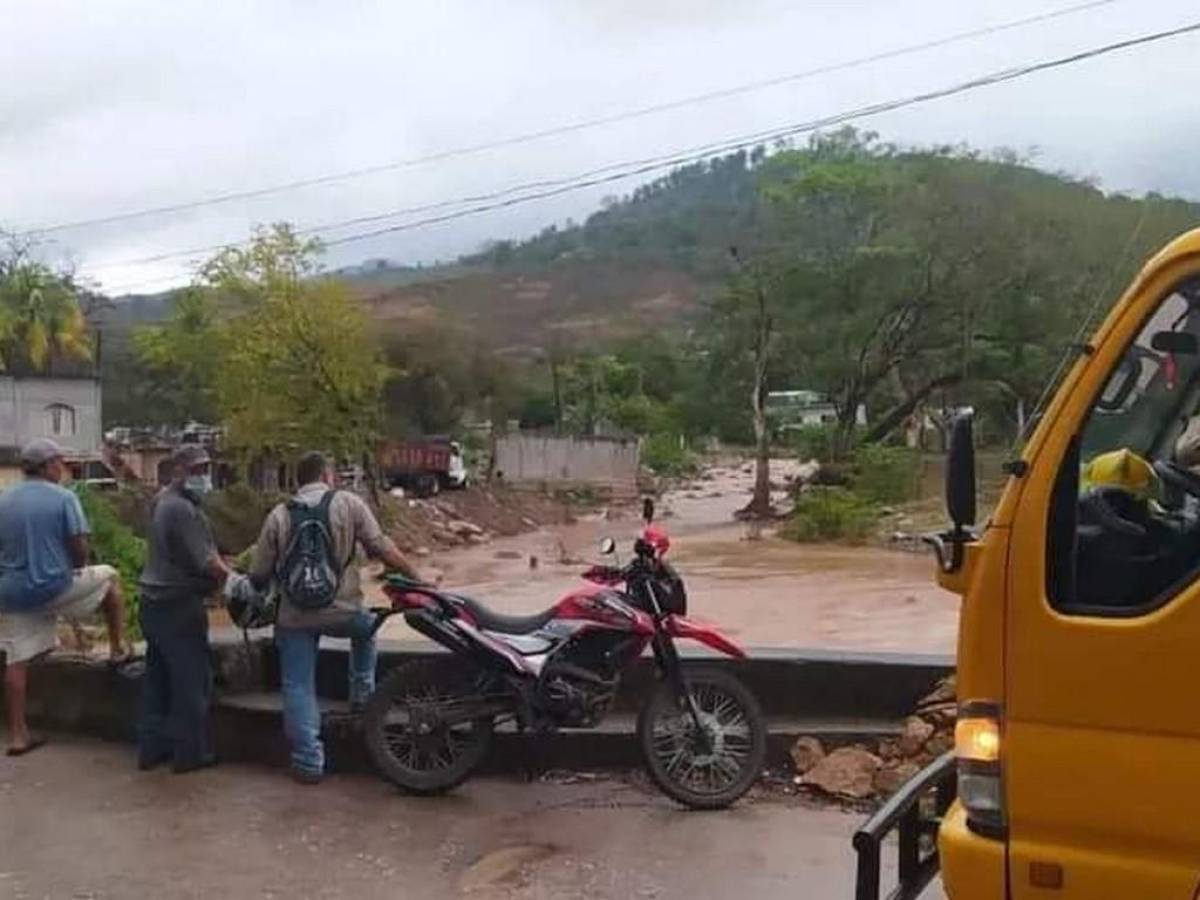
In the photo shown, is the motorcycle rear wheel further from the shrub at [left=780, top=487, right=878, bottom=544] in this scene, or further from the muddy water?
the shrub at [left=780, top=487, right=878, bottom=544]

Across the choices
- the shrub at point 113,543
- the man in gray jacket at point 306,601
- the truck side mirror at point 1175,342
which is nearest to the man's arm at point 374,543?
the man in gray jacket at point 306,601

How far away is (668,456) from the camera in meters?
54.8

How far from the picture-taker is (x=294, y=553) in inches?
255

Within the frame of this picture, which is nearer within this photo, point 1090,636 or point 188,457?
point 1090,636

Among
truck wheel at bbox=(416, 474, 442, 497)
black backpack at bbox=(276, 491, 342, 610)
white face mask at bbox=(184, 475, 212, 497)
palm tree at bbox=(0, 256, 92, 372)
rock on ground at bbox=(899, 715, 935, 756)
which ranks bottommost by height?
truck wheel at bbox=(416, 474, 442, 497)

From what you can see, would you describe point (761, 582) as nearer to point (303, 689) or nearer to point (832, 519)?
point (832, 519)

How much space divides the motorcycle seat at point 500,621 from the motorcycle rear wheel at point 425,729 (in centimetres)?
18

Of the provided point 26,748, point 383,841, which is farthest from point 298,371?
point 383,841

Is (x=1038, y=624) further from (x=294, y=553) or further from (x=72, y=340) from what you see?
(x=72, y=340)

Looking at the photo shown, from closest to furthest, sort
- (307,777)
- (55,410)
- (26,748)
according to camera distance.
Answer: (307,777) → (26,748) → (55,410)

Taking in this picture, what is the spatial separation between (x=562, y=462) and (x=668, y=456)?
7.16m

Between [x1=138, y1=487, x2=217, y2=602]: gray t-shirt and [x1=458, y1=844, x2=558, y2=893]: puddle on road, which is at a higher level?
[x1=138, y1=487, x2=217, y2=602]: gray t-shirt

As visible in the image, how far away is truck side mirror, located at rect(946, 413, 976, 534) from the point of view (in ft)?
9.78

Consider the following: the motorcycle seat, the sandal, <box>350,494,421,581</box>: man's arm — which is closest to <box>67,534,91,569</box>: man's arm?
the sandal
